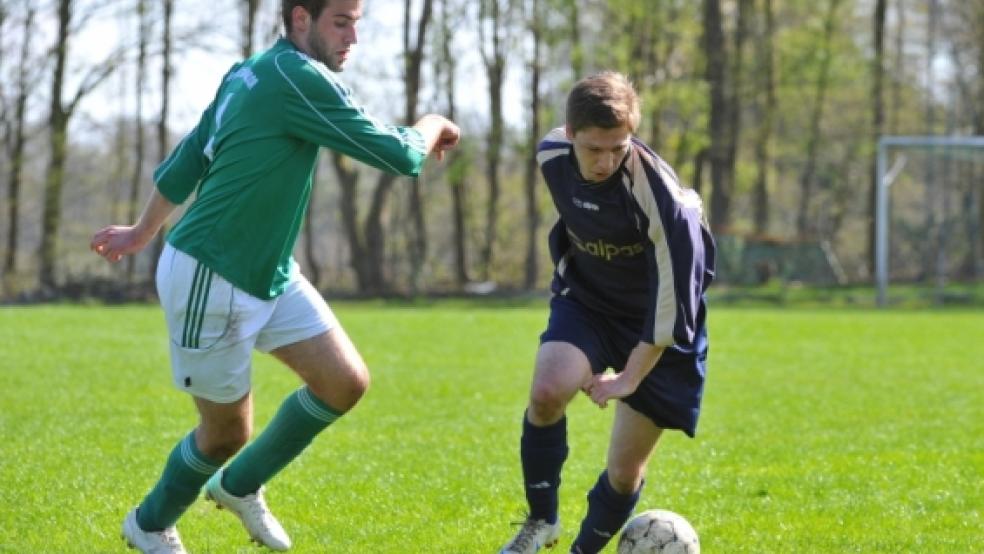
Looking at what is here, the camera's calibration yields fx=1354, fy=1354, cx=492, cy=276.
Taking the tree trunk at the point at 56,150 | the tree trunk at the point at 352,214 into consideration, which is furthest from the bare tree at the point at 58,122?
the tree trunk at the point at 352,214

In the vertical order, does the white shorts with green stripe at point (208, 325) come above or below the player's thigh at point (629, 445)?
above

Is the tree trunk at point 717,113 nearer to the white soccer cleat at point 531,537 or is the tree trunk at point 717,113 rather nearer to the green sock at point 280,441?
the white soccer cleat at point 531,537

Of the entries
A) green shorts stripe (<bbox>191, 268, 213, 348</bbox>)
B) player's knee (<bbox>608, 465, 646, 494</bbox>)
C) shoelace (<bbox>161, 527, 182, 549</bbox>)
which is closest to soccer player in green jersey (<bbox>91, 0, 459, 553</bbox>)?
green shorts stripe (<bbox>191, 268, 213, 348</bbox>)

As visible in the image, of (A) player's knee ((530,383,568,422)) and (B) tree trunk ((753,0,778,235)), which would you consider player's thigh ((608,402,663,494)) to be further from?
(B) tree trunk ((753,0,778,235))

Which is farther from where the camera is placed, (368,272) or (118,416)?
(368,272)

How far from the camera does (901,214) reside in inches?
1455

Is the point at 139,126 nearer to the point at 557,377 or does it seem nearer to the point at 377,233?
the point at 377,233

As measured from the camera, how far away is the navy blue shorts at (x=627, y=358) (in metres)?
4.72

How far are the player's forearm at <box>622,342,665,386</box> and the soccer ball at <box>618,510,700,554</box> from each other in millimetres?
777

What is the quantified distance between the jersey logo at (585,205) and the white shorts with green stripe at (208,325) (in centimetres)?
107

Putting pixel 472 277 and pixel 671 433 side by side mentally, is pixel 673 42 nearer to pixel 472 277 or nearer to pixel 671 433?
pixel 472 277

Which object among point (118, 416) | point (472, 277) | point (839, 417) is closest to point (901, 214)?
point (472, 277)

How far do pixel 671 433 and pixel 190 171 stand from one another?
5147 mm

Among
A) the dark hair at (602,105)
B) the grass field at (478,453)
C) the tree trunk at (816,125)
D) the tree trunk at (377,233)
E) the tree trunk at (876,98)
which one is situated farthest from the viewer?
the tree trunk at (816,125)
